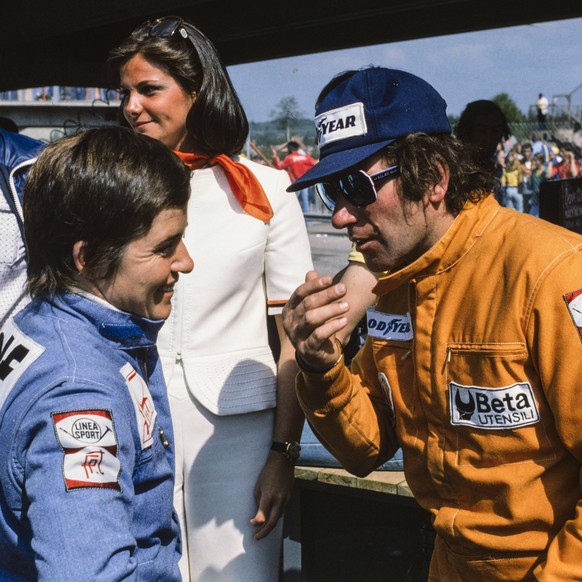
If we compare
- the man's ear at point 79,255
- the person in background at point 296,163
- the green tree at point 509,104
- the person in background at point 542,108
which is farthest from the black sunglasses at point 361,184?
the green tree at point 509,104

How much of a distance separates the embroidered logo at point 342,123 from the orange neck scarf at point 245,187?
0.40 m

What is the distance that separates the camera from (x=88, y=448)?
4.17 ft

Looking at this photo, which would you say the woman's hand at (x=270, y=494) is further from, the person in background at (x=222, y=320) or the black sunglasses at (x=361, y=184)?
the black sunglasses at (x=361, y=184)

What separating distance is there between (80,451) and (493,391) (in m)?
0.83

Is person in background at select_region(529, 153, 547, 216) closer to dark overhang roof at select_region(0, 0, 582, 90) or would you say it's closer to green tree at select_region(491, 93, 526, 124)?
dark overhang roof at select_region(0, 0, 582, 90)

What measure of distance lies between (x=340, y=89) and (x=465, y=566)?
45.0 inches

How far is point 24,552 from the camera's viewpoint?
54.2 inches

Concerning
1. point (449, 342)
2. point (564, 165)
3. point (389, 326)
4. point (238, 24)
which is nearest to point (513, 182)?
point (564, 165)

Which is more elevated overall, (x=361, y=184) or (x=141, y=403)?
(x=361, y=184)

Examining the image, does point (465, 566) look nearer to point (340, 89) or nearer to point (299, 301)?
point (299, 301)

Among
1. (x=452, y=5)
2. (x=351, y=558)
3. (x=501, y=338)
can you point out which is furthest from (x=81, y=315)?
(x=452, y=5)

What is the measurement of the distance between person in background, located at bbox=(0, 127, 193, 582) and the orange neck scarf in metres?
0.69

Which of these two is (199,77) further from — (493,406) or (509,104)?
(509,104)

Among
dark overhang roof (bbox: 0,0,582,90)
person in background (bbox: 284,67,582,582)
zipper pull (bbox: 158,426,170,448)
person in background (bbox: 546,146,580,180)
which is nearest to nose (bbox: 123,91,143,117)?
person in background (bbox: 284,67,582,582)
